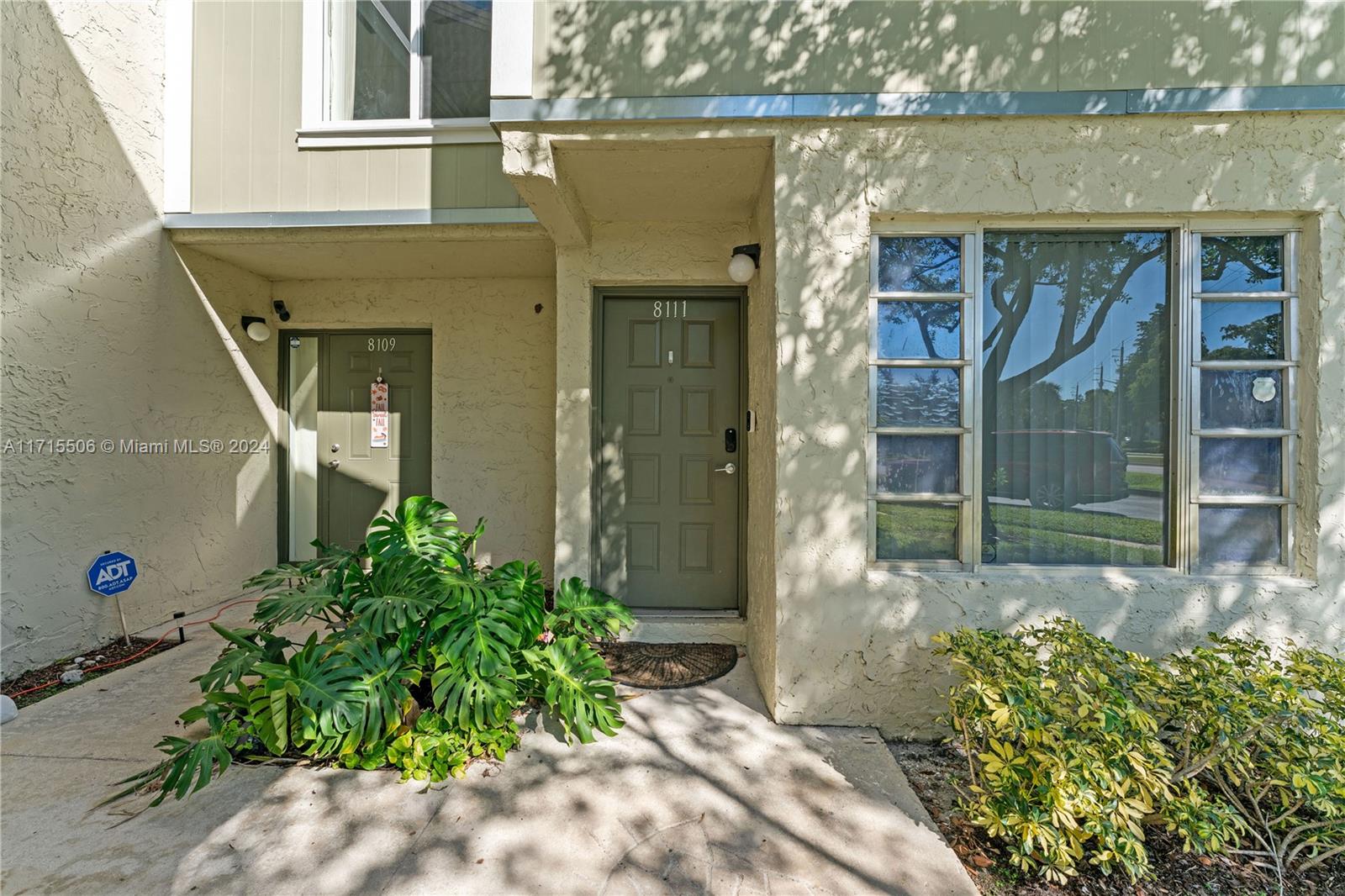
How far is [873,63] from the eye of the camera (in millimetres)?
2316

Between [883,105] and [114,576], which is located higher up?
[883,105]

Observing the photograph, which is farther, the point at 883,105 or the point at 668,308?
the point at 668,308

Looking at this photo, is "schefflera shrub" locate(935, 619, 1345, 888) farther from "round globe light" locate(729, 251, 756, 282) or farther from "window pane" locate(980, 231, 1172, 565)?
"round globe light" locate(729, 251, 756, 282)

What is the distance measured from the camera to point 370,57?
3.75 meters

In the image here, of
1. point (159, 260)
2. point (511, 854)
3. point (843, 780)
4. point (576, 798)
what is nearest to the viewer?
point (511, 854)

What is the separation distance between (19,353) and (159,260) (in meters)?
0.99

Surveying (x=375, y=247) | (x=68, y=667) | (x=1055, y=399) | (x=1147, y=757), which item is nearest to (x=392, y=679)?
(x=68, y=667)

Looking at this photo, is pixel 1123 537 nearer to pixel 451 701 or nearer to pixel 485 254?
pixel 451 701

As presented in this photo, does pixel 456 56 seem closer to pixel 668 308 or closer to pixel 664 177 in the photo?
pixel 664 177

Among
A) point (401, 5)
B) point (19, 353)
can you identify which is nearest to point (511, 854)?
point (19, 353)

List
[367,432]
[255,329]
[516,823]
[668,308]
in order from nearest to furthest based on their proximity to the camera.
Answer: [516,823], [668,308], [255,329], [367,432]

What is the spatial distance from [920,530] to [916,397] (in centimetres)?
63

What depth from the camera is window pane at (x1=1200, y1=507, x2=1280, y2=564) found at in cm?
233

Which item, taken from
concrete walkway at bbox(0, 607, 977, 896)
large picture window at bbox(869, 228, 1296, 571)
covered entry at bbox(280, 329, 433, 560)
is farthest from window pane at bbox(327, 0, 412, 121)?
concrete walkway at bbox(0, 607, 977, 896)
